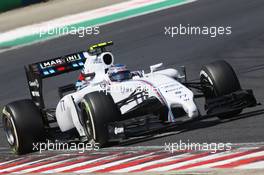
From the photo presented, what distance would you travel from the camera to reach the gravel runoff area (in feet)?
98.6

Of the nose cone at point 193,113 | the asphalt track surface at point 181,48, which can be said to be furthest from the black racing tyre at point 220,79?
the nose cone at point 193,113

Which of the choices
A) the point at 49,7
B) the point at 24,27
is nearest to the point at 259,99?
the point at 24,27

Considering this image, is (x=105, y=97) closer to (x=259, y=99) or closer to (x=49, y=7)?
(x=259, y=99)

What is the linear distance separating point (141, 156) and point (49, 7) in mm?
22106

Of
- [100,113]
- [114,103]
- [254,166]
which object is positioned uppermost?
[114,103]

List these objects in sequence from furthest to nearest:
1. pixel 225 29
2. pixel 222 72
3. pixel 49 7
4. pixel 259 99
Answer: pixel 49 7, pixel 225 29, pixel 259 99, pixel 222 72

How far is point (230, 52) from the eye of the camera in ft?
67.9

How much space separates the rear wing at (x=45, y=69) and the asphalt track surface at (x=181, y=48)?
5.16ft

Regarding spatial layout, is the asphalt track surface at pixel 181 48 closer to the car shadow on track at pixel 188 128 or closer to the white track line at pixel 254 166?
the car shadow on track at pixel 188 128

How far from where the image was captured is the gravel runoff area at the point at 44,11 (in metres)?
30.1

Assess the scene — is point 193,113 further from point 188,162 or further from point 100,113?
point 188,162

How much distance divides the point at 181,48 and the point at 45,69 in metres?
8.74

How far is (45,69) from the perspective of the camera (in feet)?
45.6

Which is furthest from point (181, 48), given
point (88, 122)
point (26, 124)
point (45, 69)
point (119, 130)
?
point (119, 130)
